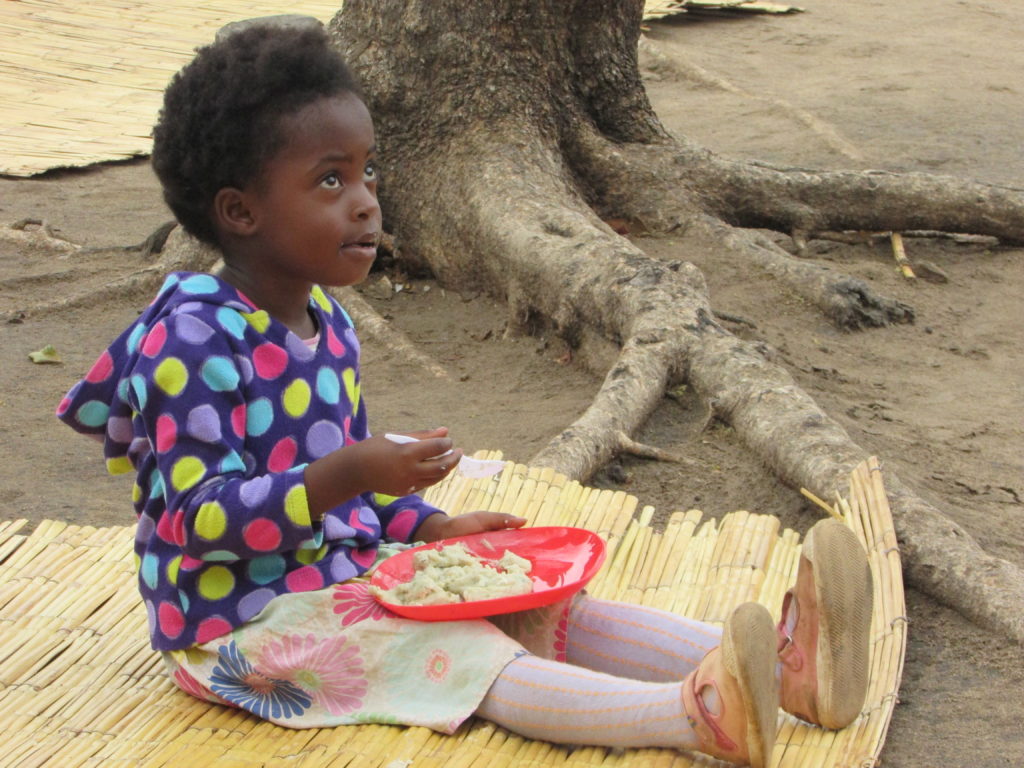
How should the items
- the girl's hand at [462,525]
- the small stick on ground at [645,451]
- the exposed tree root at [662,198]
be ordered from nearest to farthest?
1. the girl's hand at [462,525]
2. the small stick on ground at [645,451]
3. the exposed tree root at [662,198]

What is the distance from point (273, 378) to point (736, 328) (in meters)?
2.35

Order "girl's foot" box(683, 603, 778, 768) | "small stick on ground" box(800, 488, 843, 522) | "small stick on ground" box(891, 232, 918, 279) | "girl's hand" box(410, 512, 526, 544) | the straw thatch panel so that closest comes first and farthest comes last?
1. "girl's foot" box(683, 603, 778, 768)
2. "girl's hand" box(410, 512, 526, 544)
3. "small stick on ground" box(800, 488, 843, 522)
4. "small stick on ground" box(891, 232, 918, 279)
5. the straw thatch panel

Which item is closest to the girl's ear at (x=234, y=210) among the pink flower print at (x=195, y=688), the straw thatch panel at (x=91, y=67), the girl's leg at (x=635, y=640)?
the pink flower print at (x=195, y=688)

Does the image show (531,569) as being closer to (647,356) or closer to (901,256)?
(647,356)

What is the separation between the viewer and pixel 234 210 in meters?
2.09

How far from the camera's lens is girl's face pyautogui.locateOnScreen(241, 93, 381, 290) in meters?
2.04

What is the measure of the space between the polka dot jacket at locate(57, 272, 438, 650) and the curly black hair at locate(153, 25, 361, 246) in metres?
0.19

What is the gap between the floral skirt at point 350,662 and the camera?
209cm

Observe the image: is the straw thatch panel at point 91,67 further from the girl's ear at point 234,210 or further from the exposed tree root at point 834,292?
the girl's ear at point 234,210

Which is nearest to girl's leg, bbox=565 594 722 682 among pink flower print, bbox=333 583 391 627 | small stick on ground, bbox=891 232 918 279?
pink flower print, bbox=333 583 391 627

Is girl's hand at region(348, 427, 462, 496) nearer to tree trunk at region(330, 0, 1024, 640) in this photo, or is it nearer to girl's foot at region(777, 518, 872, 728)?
girl's foot at region(777, 518, 872, 728)

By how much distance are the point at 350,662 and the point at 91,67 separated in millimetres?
7206

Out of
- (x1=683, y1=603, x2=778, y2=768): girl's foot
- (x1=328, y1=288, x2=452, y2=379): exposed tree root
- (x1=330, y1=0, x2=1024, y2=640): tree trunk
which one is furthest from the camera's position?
(x1=328, y1=288, x2=452, y2=379): exposed tree root

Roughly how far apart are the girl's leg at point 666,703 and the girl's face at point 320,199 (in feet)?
2.55
